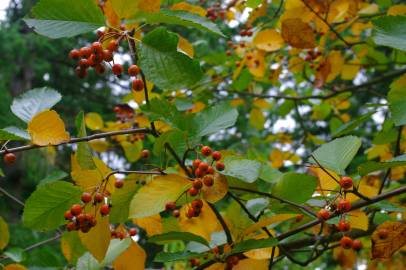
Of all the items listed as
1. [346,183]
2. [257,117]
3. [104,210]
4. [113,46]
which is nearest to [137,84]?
[113,46]

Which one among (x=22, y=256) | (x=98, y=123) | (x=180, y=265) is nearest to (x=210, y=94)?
(x=98, y=123)

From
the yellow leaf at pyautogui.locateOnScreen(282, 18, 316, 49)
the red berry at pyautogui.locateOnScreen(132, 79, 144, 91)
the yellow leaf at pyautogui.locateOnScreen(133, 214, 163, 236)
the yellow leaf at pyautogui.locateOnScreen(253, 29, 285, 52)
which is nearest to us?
the red berry at pyautogui.locateOnScreen(132, 79, 144, 91)

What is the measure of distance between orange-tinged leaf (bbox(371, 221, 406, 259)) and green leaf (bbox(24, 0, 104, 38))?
31.9 inches

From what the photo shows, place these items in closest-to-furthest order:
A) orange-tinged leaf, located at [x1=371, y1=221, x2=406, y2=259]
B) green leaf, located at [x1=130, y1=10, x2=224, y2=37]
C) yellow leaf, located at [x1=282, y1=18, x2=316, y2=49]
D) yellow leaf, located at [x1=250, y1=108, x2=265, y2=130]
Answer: green leaf, located at [x1=130, y1=10, x2=224, y2=37] < orange-tinged leaf, located at [x1=371, y1=221, x2=406, y2=259] < yellow leaf, located at [x1=282, y1=18, x2=316, y2=49] < yellow leaf, located at [x1=250, y1=108, x2=265, y2=130]

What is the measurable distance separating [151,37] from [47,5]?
0.79 feet

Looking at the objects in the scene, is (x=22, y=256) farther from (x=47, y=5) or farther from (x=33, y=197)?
(x=47, y=5)

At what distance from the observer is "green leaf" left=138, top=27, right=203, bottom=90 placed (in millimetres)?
961

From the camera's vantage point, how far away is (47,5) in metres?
1.00

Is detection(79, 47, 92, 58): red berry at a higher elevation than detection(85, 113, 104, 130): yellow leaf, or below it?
higher

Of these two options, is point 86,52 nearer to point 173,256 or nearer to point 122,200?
point 122,200

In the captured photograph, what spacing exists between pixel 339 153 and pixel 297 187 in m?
0.13

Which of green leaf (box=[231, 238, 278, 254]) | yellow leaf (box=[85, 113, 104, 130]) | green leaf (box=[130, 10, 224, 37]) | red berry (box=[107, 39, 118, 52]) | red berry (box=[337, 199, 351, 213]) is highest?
green leaf (box=[130, 10, 224, 37])

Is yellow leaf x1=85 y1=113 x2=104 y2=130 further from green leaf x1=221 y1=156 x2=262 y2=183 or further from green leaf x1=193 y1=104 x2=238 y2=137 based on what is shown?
green leaf x1=221 y1=156 x2=262 y2=183

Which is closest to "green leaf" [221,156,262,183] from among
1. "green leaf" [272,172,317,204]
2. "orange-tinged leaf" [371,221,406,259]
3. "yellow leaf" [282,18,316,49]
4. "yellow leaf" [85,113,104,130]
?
"green leaf" [272,172,317,204]
